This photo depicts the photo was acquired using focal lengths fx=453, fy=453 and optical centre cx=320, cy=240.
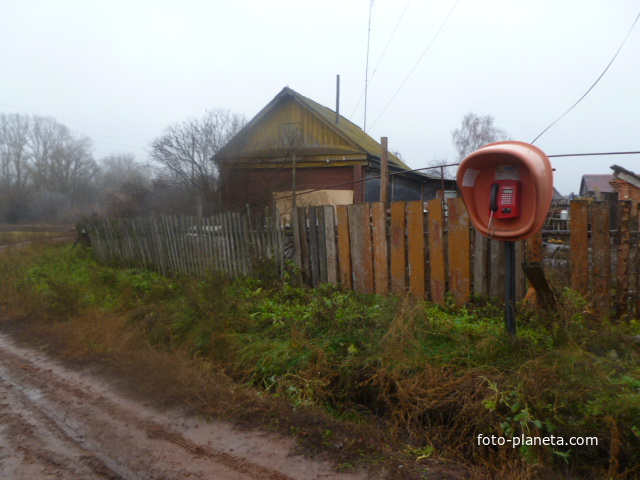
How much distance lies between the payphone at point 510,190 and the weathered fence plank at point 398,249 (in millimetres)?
1785

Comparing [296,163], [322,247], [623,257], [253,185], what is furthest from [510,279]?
[296,163]

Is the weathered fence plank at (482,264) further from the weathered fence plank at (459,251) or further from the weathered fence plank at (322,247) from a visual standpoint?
the weathered fence plank at (322,247)

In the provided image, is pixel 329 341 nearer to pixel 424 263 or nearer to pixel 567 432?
pixel 424 263

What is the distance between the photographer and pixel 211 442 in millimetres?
3461

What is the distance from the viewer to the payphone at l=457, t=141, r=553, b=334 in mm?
3539

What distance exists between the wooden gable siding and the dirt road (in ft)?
36.8

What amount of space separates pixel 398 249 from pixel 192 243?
16.4 feet

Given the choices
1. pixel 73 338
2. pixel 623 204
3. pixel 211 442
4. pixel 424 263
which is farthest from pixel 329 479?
pixel 73 338

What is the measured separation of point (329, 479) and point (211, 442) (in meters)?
1.05

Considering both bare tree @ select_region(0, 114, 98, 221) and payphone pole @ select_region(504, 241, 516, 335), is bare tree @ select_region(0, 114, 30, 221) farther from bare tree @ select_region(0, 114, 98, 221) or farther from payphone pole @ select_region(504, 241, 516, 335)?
payphone pole @ select_region(504, 241, 516, 335)

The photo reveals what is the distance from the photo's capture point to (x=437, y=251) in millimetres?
5508

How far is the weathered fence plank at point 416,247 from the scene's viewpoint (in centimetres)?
563

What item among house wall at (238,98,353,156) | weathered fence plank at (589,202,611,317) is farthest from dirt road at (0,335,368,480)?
house wall at (238,98,353,156)

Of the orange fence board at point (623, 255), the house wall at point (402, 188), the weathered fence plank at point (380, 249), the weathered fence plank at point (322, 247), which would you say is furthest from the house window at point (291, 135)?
A: the orange fence board at point (623, 255)
